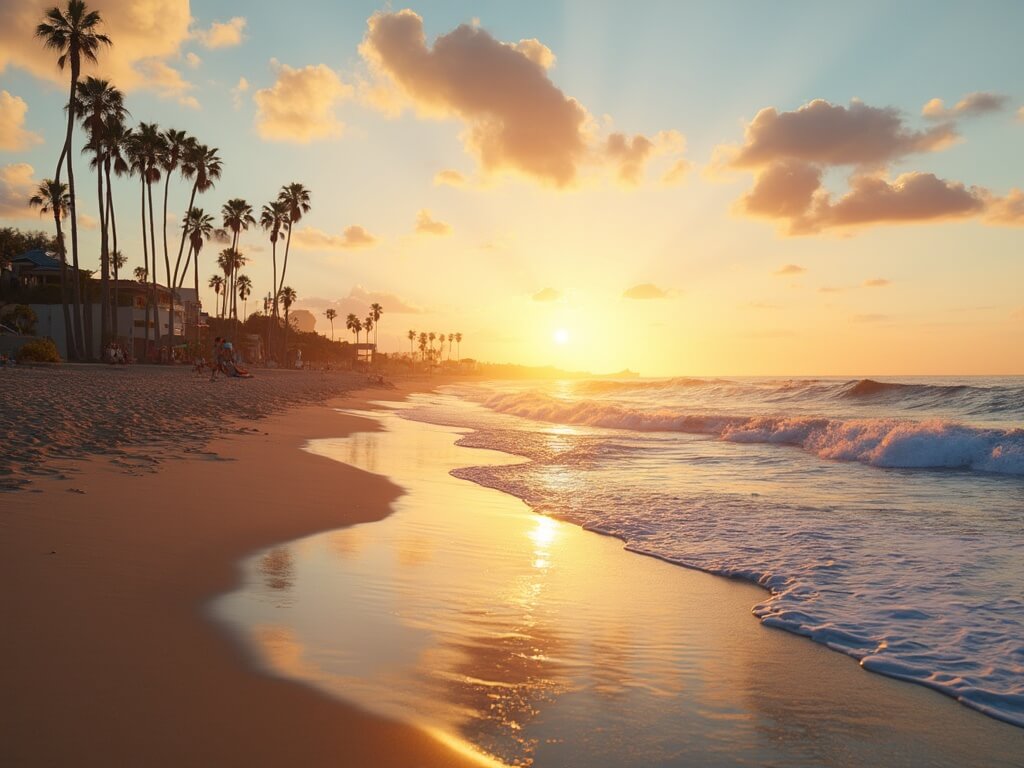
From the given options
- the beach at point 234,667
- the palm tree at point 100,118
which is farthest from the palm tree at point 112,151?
the beach at point 234,667

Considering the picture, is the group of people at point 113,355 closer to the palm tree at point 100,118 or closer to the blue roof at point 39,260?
the palm tree at point 100,118

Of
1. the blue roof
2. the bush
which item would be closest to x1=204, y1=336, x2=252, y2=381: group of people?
the bush

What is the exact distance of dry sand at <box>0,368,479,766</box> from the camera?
2805mm

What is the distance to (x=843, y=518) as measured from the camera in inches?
370

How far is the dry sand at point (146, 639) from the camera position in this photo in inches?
110

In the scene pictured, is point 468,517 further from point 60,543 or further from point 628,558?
point 60,543

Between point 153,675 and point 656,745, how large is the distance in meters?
2.57

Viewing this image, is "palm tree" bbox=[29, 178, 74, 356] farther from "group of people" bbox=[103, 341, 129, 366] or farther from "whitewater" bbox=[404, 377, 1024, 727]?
"whitewater" bbox=[404, 377, 1024, 727]

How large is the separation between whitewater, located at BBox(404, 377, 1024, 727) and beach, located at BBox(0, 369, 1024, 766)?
0.49 metres

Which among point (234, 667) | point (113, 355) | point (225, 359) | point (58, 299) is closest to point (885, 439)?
point (234, 667)

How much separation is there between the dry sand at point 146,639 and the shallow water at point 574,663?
11.2 inches

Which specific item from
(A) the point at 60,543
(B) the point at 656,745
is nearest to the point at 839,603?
(B) the point at 656,745

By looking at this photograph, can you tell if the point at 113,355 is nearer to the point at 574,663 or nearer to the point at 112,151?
the point at 112,151

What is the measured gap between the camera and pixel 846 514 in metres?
9.70
